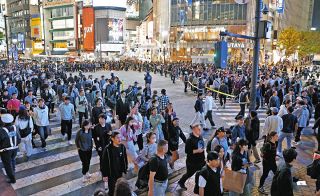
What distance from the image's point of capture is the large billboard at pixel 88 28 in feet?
286

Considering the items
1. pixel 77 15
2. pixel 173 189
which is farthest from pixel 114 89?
pixel 77 15

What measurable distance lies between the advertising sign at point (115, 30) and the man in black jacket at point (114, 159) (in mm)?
85627

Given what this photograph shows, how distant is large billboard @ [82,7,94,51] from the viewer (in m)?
87.1

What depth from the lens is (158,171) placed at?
5133 mm

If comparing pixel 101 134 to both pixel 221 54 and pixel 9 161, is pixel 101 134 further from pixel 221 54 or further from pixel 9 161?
pixel 221 54

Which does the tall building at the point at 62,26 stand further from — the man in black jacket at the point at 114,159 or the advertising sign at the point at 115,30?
the man in black jacket at the point at 114,159

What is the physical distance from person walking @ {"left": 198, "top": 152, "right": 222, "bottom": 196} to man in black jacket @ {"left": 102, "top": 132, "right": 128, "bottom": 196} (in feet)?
5.44

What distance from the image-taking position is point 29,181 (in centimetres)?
746

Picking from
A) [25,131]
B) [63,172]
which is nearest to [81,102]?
[25,131]

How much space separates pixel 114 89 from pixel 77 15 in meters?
82.3

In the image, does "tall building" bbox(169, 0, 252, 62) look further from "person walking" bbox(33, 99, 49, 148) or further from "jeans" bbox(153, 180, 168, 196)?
"jeans" bbox(153, 180, 168, 196)

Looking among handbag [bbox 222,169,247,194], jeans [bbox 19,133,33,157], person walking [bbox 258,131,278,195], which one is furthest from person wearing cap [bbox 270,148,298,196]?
jeans [bbox 19,133,33,157]

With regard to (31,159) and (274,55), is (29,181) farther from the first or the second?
(274,55)

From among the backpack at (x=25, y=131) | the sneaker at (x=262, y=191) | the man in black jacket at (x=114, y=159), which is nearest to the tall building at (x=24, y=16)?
the backpack at (x=25, y=131)
